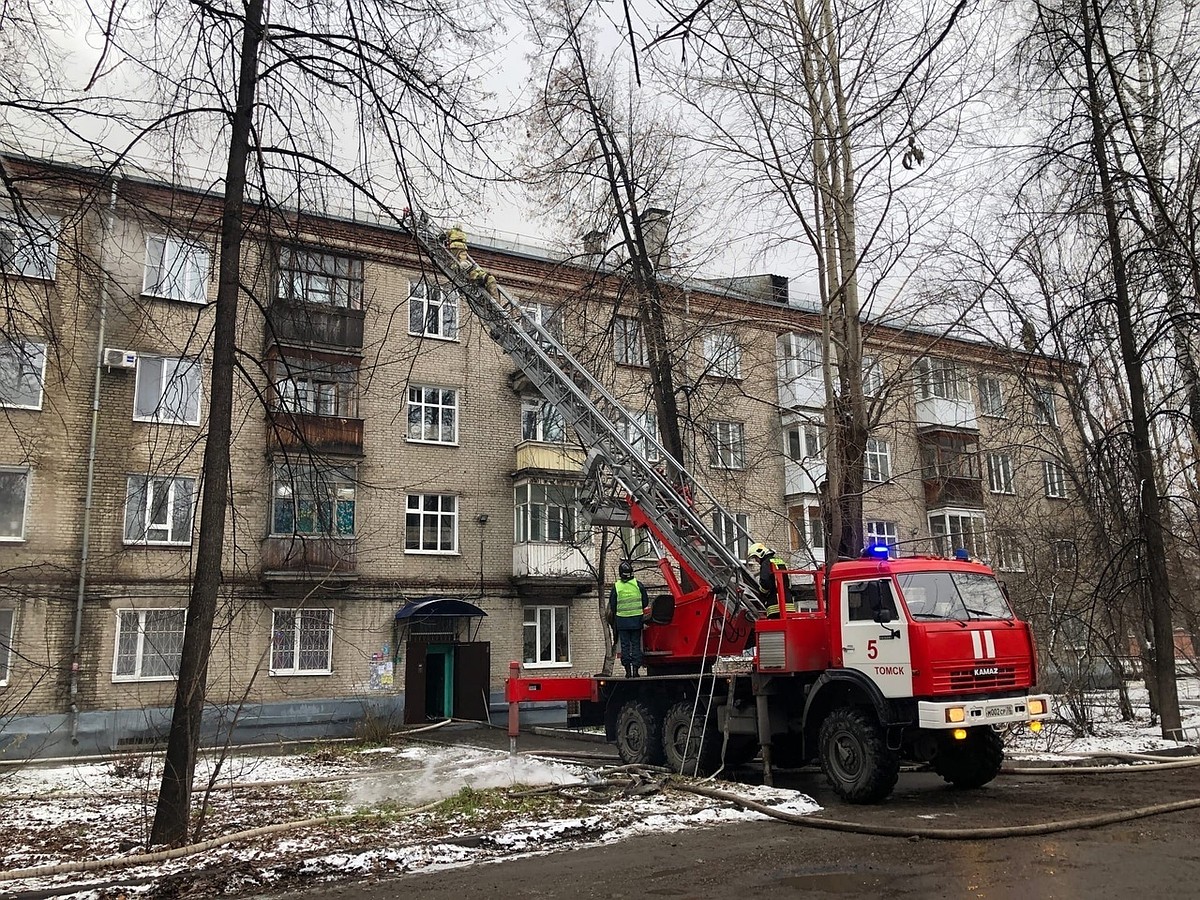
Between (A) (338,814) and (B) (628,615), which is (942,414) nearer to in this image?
(B) (628,615)

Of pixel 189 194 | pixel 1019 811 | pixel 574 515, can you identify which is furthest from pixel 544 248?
pixel 1019 811

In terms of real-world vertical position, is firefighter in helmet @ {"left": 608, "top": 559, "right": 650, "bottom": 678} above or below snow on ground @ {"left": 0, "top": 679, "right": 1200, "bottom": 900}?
above

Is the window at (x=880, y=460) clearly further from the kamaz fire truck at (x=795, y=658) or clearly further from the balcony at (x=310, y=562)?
the kamaz fire truck at (x=795, y=658)

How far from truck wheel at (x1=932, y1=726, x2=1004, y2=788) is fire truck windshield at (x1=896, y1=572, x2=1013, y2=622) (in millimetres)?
1413

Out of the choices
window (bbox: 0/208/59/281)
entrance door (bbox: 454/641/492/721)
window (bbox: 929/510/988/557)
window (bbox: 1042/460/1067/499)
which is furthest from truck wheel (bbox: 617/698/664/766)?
window (bbox: 929/510/988/557)

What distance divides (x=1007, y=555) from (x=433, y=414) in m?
15.3

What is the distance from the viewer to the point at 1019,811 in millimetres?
9289

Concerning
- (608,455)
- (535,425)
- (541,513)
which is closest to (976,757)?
(608,455)

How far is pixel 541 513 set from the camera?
87.2 ft

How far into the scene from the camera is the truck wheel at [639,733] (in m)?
13.2

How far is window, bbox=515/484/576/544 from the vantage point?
86.3 feet

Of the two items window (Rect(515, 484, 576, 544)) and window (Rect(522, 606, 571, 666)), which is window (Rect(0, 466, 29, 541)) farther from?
window (Rect(522, 606, 571, 666))

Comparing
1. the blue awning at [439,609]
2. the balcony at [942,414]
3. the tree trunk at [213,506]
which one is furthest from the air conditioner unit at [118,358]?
the balcony at [942,414]

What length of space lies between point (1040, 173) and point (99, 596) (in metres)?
20.8
